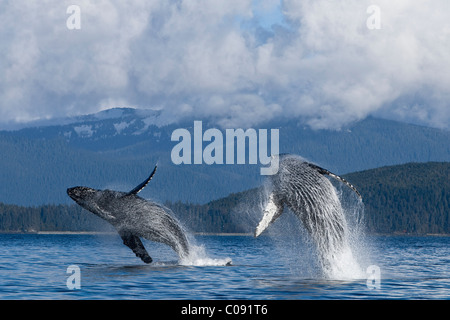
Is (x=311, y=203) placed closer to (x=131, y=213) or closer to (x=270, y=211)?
(x=270, y=211)

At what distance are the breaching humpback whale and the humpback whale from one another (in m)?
7.32

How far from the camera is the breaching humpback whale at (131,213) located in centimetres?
3012

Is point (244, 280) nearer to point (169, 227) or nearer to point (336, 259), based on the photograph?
point (336, 259)

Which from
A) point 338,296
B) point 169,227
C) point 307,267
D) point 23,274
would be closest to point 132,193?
point 169,227

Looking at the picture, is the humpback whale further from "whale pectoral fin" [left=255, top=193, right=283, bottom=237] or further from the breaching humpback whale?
the breaching humpback whale

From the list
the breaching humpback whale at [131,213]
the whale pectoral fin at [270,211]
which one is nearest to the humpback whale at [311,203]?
the whale pectoral fin at [270,211]

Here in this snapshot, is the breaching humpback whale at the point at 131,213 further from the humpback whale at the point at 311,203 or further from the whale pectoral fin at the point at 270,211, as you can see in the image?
the humpback whale at the point at 311,203

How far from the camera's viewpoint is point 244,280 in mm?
26781

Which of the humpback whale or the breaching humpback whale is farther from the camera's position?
the breaching humpback whale

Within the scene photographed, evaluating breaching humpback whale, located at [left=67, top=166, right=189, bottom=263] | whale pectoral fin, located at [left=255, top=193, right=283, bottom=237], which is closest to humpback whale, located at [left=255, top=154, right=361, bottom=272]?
whale pectoral fin, located at [left=255, top=193, right=283, bottom=237]

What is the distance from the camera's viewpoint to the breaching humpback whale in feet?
98.8

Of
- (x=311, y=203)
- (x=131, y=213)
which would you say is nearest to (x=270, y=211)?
(x=311, y=203)
